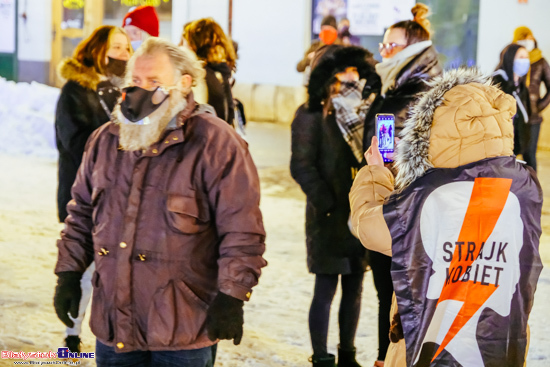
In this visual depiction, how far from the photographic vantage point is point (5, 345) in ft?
16.3

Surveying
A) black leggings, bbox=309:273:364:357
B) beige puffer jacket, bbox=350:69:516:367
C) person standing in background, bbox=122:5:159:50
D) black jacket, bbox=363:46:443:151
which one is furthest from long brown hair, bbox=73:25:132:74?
beige puffer jacket, bbox=350:69:516:367

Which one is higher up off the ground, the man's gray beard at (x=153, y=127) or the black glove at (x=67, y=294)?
the man's gray beard at (x=153, y=127)

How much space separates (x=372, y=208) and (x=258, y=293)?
3388mm

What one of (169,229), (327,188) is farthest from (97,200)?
(327,188)

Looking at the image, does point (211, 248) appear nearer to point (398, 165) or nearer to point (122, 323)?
point (122, 323)

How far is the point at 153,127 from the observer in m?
3.21

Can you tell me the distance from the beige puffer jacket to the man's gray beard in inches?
32.3

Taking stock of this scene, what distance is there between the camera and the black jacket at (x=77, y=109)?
4965 millimetres

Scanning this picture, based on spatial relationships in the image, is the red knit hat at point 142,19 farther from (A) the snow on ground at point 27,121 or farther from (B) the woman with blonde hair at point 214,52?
(A) the snow on ground at point 27,121

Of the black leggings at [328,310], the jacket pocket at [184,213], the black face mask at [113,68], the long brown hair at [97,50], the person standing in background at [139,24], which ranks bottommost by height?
the black leggings at [328,310]

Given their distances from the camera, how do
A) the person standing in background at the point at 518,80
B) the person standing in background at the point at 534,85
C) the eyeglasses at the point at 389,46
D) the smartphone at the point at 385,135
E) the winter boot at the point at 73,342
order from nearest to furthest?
the smartphone at the point at 385,135
the eyeglasses at the point at 389,46
the winter boot at the point at 73,342
the person standing in background at the point at 518,80
the person standing in background at the point at 534,85

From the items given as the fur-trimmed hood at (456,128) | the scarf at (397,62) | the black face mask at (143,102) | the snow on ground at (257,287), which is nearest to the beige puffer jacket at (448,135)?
the fur-trimmed hood at (456,128)

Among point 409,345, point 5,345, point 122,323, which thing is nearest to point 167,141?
point 122,323

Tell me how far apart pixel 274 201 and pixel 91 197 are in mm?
6393
